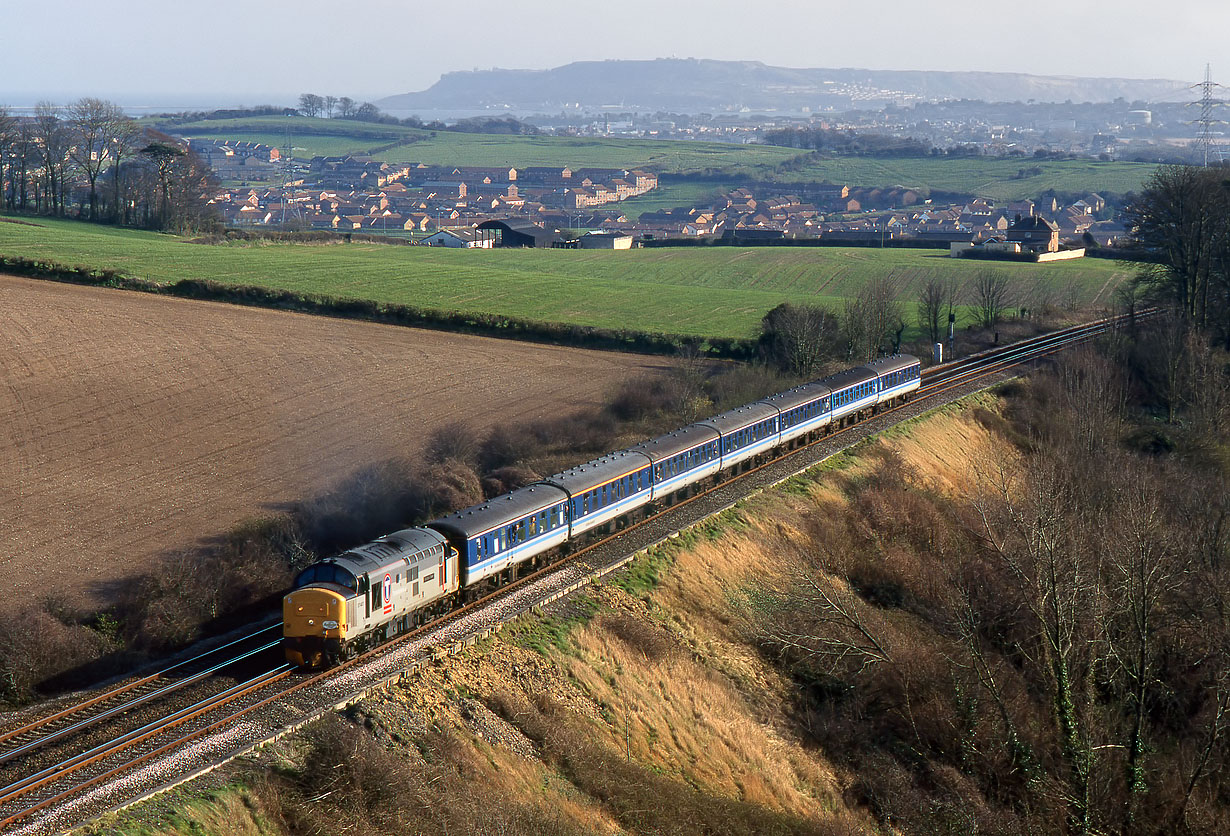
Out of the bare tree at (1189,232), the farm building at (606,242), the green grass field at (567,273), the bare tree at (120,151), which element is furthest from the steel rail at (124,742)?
the farm building at (606,242)

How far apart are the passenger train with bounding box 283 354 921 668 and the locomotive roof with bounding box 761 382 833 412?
0.09 m

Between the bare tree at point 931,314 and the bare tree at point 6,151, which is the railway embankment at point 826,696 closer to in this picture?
the bare tree at point 931,314

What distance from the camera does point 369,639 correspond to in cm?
2717

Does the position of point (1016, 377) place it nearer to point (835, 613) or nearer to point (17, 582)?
point (835, 613)

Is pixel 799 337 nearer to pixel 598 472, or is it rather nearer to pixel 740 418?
pixel 740 418

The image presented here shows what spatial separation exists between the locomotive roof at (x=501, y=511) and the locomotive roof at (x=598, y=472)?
0.54 metres

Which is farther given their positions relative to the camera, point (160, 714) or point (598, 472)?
point (598, 472)

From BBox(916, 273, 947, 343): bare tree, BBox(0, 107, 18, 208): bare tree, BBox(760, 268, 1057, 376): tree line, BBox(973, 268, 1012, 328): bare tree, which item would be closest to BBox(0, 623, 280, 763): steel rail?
BBox(760, 268, 1057, 376): tree line

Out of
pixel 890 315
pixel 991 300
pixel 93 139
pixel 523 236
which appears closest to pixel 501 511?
pixel 890 315

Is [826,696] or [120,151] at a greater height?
[120,151]

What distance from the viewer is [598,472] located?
116 ft

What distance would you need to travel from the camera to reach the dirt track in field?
→ 36.8 metres

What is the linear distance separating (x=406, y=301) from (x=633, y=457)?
43.6 meters

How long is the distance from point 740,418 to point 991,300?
43660 millimetres
